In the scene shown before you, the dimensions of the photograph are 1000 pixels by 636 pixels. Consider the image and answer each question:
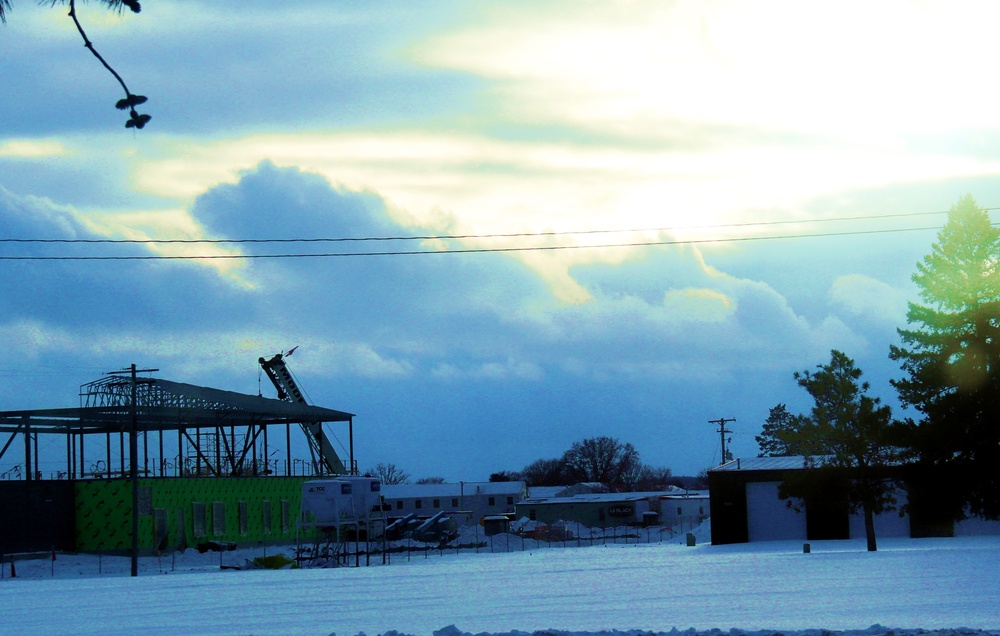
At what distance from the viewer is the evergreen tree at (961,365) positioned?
45.6m

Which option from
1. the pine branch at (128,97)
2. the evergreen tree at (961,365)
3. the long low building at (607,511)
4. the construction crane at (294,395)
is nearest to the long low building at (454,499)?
the long low building at (607,511)

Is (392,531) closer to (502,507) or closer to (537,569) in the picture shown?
(537,569)

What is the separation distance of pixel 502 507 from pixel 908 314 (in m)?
87.8

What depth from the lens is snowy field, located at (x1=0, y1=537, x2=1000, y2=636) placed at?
16.9 m

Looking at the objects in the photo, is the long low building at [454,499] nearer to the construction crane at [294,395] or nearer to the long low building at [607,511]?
the long low building at [607,511]

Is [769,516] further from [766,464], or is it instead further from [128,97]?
[128,97]

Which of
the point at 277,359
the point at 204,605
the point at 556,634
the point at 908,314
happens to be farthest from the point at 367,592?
the point at 277,359

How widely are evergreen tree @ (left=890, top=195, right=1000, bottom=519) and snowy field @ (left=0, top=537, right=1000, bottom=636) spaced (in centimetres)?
777

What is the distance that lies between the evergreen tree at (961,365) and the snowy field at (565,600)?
7775 mm

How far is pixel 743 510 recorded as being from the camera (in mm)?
56500

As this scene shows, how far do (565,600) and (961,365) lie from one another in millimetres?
30539

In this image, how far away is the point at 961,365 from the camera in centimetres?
4706

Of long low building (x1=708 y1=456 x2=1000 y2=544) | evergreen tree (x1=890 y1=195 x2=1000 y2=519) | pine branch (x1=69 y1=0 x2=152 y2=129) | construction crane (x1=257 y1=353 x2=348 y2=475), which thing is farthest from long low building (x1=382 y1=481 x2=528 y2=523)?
pine branch (x1=69 y1=0 x2=152 y2=129)

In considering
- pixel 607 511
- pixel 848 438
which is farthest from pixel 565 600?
pixel 607 511
